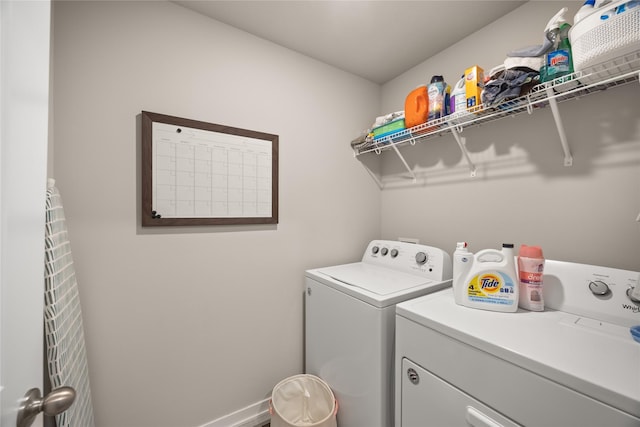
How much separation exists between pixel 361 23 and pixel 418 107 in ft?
2.00

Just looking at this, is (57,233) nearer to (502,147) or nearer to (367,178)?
(367,178)

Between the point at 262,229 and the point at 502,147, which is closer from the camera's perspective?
the point at 502,147

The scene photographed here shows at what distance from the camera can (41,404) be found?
48 centimetres

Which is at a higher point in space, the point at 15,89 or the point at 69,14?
the point at 69,14

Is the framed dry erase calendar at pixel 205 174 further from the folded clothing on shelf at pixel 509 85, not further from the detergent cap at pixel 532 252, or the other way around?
the detergent cap at pixel 532 252

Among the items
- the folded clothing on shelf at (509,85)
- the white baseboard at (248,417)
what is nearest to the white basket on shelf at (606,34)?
the folded clothing on shelf at (509,85)

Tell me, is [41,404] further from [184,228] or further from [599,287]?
[599,287]

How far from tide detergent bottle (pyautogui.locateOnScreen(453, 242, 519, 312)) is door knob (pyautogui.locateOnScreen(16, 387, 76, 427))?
1.28m

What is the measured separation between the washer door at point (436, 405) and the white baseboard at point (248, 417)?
1.01m

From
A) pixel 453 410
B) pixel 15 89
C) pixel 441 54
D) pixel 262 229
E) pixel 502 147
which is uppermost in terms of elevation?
pixel 441 54

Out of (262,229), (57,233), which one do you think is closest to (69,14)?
(57,233)

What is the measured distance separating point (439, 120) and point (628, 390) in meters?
1.26

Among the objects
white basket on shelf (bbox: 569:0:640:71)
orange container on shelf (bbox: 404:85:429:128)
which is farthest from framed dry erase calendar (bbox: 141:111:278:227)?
white basket on shelf (bbox: 569:0:640:71)

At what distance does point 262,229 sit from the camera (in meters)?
1.68
